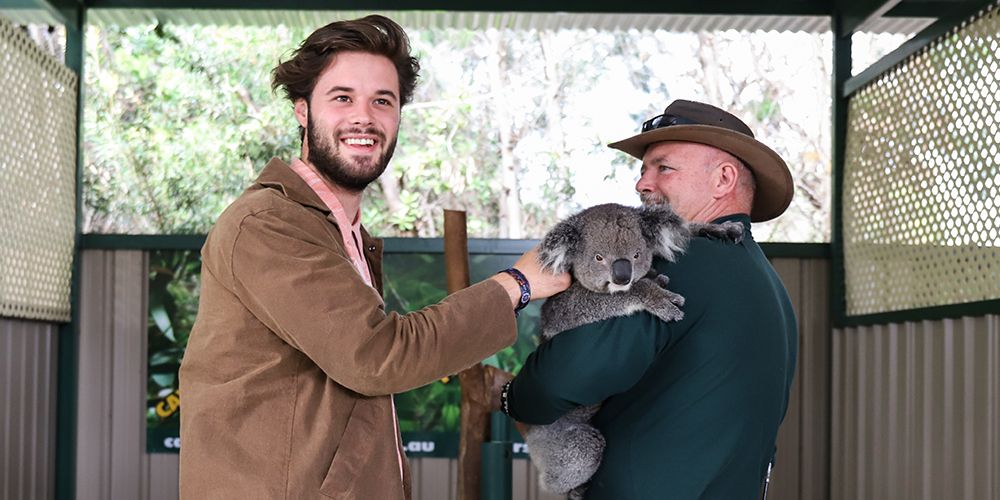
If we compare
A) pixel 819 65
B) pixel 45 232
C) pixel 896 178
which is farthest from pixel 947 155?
pixel 45 232

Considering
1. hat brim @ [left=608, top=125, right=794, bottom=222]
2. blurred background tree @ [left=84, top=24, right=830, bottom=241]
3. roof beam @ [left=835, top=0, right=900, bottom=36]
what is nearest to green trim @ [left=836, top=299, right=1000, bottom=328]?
roof beam @ [left=835, top=0, right=900, bottom=36]

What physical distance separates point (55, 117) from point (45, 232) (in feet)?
1.97

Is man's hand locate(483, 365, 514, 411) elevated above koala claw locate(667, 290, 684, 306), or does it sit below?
below

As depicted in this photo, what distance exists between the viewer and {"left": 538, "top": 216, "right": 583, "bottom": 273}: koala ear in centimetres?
188

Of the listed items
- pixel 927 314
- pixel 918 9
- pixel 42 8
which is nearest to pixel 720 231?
pixel 927 314

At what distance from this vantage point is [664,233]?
1.94 meters

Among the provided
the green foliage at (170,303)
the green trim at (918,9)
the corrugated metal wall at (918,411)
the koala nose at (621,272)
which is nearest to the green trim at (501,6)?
the green trim at (918,9)

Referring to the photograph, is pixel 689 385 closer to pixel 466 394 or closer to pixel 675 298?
pixel 675 298

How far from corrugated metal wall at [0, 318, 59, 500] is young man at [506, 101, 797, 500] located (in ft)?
11.6

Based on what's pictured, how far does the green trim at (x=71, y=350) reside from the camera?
545 centimetres

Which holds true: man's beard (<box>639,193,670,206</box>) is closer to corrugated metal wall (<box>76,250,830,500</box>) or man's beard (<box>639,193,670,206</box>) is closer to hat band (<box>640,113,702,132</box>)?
hat band (<box>640,113,702,132</box>)

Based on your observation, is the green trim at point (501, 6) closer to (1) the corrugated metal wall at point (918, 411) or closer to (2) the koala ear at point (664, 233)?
(1) the corrugated metal wall at point (918, 411)

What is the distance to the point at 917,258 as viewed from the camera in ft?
15.6

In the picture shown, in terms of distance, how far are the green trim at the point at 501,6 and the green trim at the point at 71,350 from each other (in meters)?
0.21
